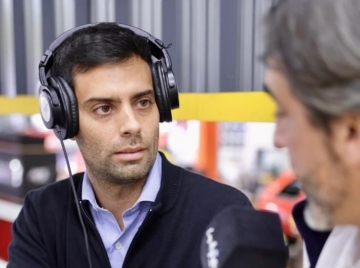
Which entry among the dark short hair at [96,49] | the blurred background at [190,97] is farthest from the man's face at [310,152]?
the dark short hair at [96,49]

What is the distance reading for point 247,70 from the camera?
1.36m

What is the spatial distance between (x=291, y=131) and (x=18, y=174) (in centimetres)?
193

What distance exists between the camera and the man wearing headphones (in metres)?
1.11

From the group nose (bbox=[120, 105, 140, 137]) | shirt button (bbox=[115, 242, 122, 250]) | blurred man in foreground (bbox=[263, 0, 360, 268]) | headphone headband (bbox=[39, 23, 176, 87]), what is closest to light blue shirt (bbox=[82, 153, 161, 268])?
shirt button (bbox=[115, 242, 122, 250])

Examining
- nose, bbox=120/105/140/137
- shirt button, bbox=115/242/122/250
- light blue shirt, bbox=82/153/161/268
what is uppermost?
nose, bbox=120/105/140/137

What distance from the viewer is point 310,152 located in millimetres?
562

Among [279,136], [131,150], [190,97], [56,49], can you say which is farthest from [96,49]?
[279,136]

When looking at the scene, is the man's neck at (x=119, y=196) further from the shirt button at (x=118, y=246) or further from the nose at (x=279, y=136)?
the nose at (x=279, y=136)

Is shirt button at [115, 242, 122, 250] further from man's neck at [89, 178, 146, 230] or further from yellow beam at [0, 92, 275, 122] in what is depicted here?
yellow beam at [0, 92, 275, 122]

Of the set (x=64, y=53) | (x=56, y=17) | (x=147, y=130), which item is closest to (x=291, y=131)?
(x=147, y=130)

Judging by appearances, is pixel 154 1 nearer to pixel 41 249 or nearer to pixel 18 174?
pixel 41 249

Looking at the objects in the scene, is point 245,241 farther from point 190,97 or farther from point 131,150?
point 190,97

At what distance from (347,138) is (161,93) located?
2.22 feet

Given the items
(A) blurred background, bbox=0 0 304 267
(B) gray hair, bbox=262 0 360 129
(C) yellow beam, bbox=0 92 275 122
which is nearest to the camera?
(B) gray hair, bbox=262 0 360 129
